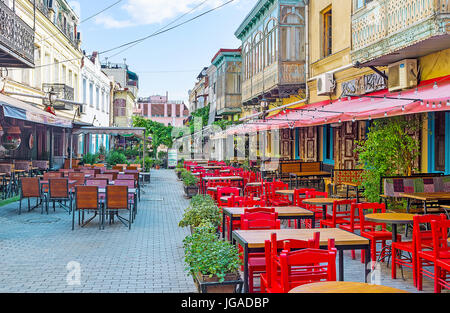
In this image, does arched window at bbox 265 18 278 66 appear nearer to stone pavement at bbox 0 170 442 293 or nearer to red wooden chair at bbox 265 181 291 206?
red wooden chair at bbox 265 181 291 206

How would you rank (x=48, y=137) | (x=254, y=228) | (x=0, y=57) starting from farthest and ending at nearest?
(x=48, y=137)
(x=0, y=57)
(x=254, y=228)

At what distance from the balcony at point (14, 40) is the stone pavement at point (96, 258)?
4.79 meters

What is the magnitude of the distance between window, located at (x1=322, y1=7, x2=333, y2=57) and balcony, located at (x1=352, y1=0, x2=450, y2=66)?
5.07 m

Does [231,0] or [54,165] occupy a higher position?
[231,0]

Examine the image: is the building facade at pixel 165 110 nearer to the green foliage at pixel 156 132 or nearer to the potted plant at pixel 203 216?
the green foliage at pixel 156 132

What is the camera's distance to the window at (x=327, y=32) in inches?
744

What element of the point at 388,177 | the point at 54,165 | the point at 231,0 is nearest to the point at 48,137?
the point at 54,165

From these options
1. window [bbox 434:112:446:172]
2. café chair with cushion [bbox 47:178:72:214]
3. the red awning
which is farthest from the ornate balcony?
café chair with cushion [bbox 47:178:72:214]

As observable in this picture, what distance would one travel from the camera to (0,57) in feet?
47.4

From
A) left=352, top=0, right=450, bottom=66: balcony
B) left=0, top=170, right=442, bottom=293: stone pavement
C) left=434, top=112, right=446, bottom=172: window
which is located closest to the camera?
left=0, top=170, right=442, bottom=293: stone pavement

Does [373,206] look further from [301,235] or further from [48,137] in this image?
[48,137]

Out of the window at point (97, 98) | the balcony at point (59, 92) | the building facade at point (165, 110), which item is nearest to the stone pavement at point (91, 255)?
the balcony at point (59, 92)

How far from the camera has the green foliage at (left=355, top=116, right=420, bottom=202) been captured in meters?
10.8
